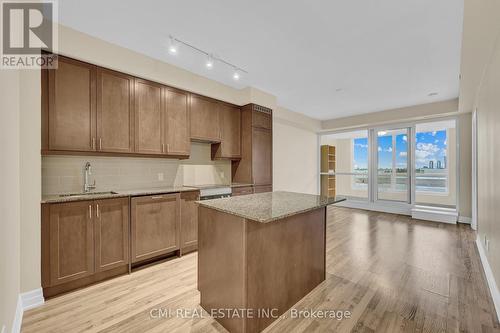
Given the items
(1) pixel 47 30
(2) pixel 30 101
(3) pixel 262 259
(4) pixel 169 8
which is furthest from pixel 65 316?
(4) pixel 169 8

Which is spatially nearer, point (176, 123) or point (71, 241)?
point (71, 241)

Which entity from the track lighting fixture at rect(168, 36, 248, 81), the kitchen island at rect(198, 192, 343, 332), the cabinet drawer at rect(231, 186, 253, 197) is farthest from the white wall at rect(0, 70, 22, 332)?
the cabinet drawer at rect(231, 186, 253, 197)

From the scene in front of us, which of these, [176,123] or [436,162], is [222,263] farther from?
[436,162]

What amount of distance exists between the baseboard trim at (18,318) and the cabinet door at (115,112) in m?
1.57

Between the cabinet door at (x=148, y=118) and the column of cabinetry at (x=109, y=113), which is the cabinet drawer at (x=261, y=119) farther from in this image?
the cabinet door at (x=148, y=118)

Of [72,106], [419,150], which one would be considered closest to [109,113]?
[72,106]

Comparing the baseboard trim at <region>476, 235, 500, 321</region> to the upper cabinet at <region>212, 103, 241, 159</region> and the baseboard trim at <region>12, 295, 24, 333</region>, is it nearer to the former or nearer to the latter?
the upper cabinet at <region>212, 103, 241, 159</region>

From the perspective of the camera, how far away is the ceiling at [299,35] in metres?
2.03

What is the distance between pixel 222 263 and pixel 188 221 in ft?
4.99

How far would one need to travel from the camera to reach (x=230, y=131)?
13.5 ft

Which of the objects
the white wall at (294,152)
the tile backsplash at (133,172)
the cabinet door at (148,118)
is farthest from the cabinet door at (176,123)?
the white wall at (294,152)

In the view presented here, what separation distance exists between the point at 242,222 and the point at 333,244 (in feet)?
8.44

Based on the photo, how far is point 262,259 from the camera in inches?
64.1

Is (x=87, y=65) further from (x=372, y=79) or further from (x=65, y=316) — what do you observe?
(x=372, y=79)
